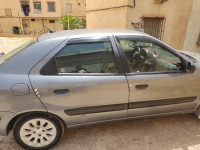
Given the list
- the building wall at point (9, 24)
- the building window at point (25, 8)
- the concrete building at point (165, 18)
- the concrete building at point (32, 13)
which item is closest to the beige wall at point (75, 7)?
the concrete building at point (32, 13)

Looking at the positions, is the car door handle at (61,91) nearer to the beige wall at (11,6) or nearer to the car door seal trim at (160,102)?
the car door seal trim at (160,102)

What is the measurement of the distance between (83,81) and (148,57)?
1180mm

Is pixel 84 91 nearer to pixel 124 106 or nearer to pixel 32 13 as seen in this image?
pixel 124 106

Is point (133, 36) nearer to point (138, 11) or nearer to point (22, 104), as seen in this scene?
point (22, 104)

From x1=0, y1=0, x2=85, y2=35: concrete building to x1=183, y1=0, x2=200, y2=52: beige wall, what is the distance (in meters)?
21.9

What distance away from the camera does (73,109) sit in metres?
1.99

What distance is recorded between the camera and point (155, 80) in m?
2.11

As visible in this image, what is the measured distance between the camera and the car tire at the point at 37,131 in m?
1.93

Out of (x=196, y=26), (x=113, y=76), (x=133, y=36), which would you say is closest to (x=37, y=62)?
(x=113, y=76)

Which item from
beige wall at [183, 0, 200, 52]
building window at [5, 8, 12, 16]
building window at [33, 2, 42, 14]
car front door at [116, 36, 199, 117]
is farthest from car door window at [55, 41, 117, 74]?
building window at [5, 8, 12, 16]

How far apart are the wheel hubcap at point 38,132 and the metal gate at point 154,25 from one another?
6.69 m

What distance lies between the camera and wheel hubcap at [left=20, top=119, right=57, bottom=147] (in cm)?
196

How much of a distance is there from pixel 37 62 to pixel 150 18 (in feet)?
21.9

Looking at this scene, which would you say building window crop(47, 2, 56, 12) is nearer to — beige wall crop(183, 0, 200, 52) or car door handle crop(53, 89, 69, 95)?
beige wall crop(183, 0, 200, 52)
